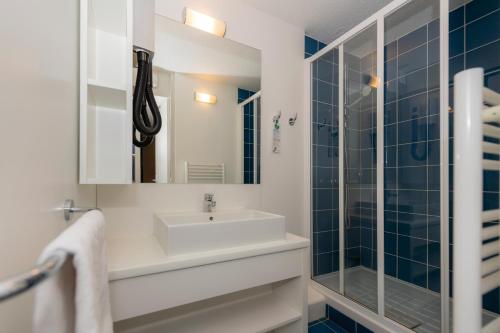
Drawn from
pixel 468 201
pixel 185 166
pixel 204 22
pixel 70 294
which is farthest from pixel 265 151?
pixel 70 294

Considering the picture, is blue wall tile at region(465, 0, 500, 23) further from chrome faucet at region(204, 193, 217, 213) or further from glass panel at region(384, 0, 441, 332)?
chrome faucet at region(204, 193, 217, 213)

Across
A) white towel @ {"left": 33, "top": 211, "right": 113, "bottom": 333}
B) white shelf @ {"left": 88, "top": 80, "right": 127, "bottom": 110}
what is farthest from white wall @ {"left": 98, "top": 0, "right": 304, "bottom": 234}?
white towel @ {"left": 33, "top": 211, "right": 113, "bottom": 333}

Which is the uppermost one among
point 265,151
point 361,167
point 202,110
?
point 202,110

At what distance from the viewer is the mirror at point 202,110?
1357 millimetres

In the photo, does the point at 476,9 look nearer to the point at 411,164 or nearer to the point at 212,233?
the point at 411,164

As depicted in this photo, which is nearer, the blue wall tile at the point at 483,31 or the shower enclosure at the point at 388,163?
the shower enclosure at the point at 388,163

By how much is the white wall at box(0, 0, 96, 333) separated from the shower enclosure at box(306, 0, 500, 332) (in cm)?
164

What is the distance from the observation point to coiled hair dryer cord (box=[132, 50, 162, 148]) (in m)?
1.13

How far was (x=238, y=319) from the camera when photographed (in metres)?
1.22

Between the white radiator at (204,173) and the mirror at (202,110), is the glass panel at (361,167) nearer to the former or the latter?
the mirror at (202,110)

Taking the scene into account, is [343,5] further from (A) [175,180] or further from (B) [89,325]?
(B) [89,325]

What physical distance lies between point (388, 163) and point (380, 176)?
0.13m

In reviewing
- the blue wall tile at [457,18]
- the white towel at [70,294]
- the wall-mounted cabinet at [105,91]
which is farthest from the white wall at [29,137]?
the blue wall tile at [457,18]

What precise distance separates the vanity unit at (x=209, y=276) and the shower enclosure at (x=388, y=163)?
64 cm
